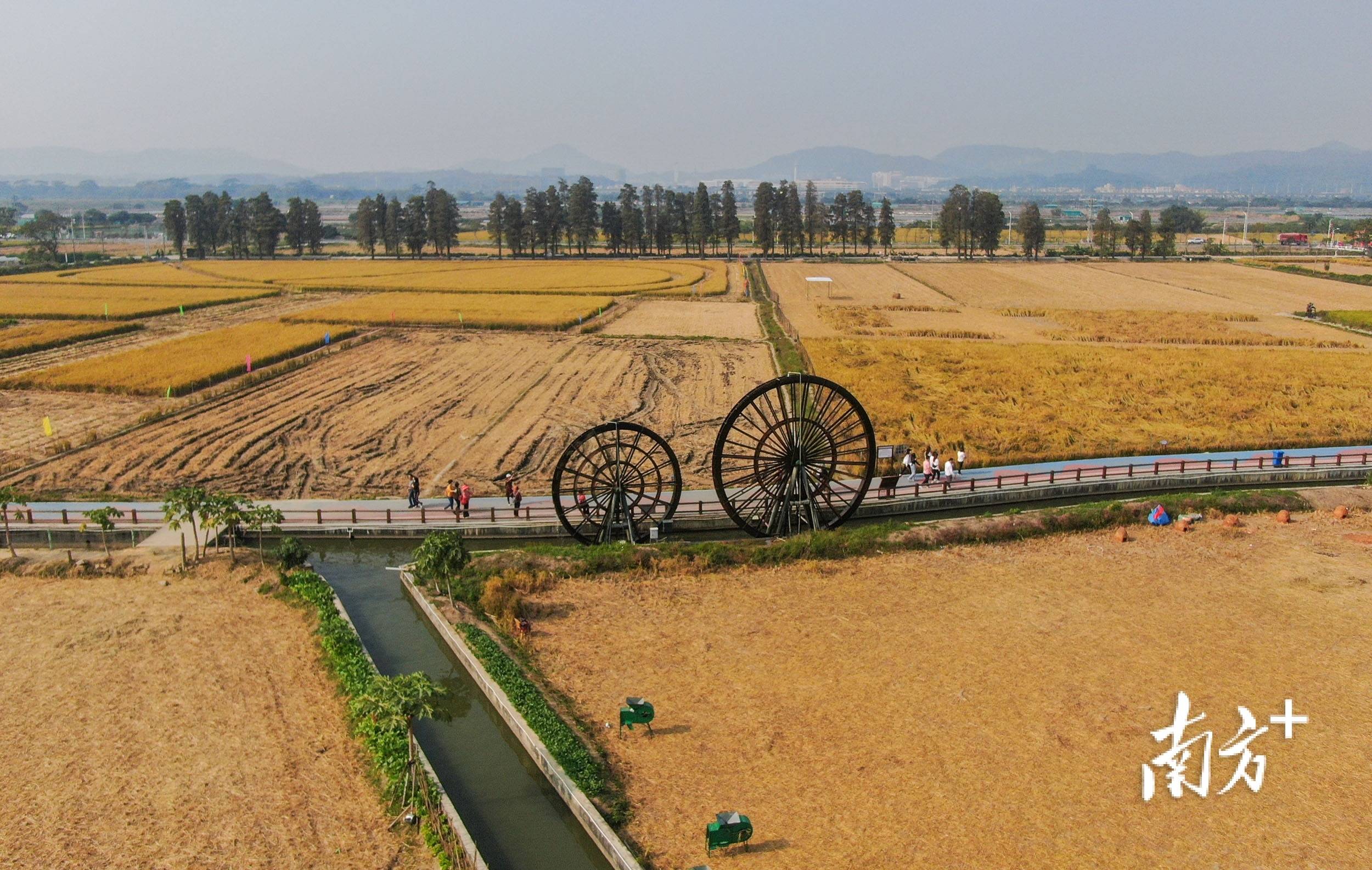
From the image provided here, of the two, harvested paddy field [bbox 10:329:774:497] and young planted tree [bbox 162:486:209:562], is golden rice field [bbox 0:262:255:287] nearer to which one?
harvested paddy field [bbox 10:329:774:497]

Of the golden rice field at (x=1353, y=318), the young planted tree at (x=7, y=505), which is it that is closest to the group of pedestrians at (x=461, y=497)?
the young planted tree at (x=7, y=505)

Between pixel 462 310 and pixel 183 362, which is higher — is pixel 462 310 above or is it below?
above

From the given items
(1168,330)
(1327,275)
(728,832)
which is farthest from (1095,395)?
(1327,275)

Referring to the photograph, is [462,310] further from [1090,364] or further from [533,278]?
[1090,364]

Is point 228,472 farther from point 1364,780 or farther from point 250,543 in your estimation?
point 1364,780

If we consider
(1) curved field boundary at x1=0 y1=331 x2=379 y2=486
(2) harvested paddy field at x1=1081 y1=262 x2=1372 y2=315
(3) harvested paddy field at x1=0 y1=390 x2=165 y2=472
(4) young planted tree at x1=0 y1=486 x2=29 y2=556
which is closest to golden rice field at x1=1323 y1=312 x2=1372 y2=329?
(2) harvested paddy field at x1=1081 y1=262 x2=1372 y2=315

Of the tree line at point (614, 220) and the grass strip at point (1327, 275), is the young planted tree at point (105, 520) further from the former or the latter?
the grass strip at point (1327, 275)
